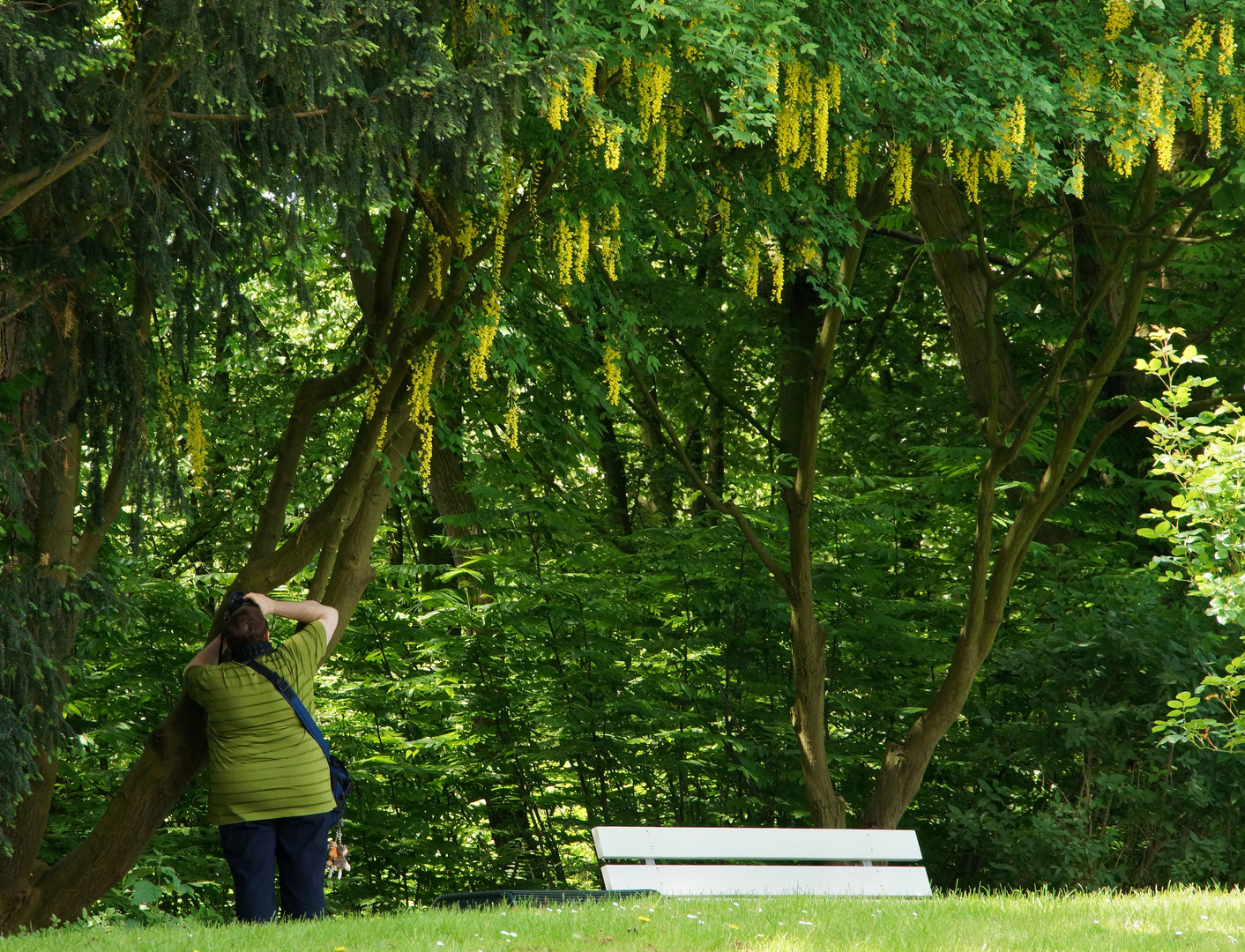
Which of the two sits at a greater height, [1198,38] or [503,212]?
[1198,38]

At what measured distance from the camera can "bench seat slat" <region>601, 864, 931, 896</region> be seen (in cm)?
559

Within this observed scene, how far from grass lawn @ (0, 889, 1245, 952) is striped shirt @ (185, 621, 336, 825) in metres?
0.60

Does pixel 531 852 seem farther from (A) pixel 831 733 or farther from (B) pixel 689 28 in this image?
(B) pixel 689 28

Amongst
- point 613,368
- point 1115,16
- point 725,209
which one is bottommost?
point 613,368

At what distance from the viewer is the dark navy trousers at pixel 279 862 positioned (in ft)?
16.3

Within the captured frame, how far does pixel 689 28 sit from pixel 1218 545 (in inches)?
125

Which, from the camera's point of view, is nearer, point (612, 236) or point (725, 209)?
point (612, 236)

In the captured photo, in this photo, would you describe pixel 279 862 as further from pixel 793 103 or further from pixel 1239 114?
pixel 1239 114

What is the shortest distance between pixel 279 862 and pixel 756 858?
2321mm

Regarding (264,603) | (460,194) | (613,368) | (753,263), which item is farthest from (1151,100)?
(264,603)

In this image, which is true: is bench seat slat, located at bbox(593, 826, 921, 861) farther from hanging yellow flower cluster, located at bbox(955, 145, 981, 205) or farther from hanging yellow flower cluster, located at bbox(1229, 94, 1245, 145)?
hanging yellow flower cluster, located at bbox(1229, 94, 1245, 145)

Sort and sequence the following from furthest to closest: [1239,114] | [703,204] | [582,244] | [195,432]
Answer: [703,204] < [1239,114] < [582,244] < [195,432]

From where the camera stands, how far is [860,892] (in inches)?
248

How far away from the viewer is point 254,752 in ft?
16.5
